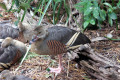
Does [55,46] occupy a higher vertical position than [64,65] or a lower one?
higher

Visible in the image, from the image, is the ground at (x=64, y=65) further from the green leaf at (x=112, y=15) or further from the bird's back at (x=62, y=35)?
the green leaf at (x=112, y=15)

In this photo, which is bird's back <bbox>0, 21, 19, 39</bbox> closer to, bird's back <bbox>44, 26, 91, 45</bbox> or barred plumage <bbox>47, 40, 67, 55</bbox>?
bird's back <bbox>44, 26, 91, 45</bbox>

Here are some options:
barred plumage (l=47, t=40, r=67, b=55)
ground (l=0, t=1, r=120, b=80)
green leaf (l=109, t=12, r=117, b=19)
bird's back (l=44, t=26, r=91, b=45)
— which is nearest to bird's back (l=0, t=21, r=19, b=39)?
ground (l=0, t=1, r=120, b=80)

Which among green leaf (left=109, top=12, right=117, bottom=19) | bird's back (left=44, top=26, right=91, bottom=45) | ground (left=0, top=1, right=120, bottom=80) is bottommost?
ground (left=0, top=1, right=120, bottom=80)

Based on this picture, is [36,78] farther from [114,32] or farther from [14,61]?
[114,32]

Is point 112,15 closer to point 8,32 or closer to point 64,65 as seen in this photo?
point 64,65

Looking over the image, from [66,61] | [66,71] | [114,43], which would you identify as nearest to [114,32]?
[114,43]

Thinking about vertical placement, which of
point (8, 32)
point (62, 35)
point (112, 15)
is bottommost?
point (8, 32)

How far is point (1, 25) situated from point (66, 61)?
8.03ft

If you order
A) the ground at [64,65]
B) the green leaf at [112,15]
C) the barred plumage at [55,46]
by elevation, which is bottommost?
the ground at [64,65]

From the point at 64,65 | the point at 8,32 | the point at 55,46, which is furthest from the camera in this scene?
the point at 8,32

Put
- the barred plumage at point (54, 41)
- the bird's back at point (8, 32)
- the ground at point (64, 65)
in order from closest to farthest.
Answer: the barred plumage at point (54, 41) < the ground at point (64, 65) < the bird's back at point (8, 32)

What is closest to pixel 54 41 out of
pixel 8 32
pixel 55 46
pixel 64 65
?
pixel 55 46

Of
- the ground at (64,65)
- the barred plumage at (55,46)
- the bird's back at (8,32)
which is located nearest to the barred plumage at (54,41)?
the barred plumage at (55,46)
